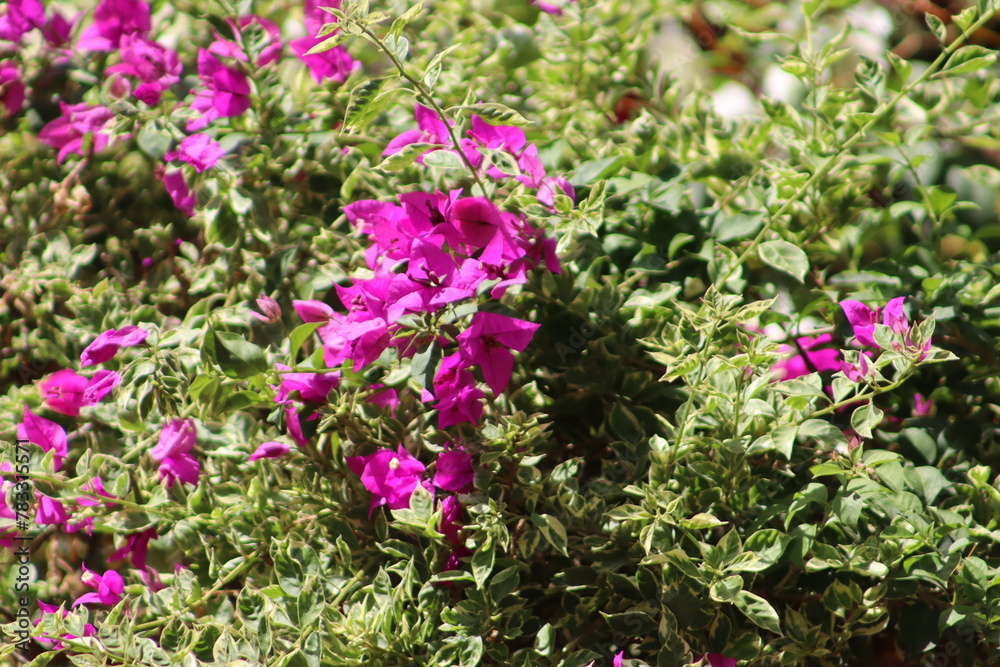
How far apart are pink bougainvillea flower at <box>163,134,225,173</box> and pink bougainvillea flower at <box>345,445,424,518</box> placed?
405mm

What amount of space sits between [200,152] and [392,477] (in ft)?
1.49

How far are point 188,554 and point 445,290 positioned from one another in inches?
18.2

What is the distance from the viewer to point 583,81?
1268 mm

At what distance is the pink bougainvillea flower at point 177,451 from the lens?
866 mm

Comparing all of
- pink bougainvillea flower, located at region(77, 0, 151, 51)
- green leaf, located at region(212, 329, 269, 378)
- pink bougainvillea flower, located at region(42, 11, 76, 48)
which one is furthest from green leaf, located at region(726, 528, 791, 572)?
pink bougainvillea flower, located at region(42, 11, 76, 48)

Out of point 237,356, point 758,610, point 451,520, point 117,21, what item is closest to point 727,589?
point 758,610

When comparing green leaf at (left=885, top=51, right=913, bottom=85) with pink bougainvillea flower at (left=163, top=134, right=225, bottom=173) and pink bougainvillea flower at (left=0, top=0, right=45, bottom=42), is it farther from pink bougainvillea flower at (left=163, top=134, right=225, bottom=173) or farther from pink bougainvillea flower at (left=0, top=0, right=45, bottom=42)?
pink bougainvillea flower at (left=0, top=0, right=45, bottom=42)

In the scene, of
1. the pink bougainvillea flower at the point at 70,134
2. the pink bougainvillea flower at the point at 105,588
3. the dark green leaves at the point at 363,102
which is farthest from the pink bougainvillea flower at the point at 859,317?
the pink bougainvillea flower at the point at 70,134

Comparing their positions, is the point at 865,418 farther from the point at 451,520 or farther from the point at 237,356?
the point at 237,356

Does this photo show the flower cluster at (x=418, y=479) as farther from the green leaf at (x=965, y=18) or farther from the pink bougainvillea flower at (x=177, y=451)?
the green leaf at (x=965, y=18)

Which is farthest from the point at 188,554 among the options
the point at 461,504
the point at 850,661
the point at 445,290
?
the point at 850,661

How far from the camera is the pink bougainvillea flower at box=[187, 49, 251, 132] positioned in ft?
3.25

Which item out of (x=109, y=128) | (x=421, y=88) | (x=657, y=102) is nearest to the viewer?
(x=421, y=88)

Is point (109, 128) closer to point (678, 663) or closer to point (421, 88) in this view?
point (421, 88)
